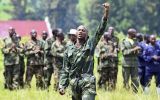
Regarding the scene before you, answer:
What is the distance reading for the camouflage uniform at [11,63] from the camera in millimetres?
17719

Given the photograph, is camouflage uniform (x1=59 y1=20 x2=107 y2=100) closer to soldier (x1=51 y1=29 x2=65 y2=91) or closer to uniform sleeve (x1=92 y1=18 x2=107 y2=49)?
uniform sleeve (x1=92 y1=18 x2=107 y2=49)

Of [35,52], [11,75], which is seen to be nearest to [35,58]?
[35,52]

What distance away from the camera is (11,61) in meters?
17.9

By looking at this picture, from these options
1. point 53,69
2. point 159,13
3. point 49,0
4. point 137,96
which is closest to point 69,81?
point 137,96

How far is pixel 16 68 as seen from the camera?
18.0 meters

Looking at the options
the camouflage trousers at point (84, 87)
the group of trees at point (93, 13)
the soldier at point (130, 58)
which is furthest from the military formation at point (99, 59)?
the group of trees at point (93, 13)

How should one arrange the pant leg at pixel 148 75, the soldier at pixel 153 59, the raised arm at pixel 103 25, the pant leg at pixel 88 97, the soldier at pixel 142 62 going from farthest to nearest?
1. the soldier at pixel 142 62
2. the pant leg at pixel 148 75
3. the soldier at pixel 153 59
4. the pant leg at pixel 88 97
5. the raised arm at pixel 103 25

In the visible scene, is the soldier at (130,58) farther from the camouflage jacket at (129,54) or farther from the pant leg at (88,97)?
the pant leg at (88,97)

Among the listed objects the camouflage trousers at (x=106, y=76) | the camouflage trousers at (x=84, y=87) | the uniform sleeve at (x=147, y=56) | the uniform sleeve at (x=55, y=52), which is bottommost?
the camouflage trousers at (x=106, y=76)

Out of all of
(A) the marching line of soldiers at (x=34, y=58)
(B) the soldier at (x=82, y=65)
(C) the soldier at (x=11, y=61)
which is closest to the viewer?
(B) the soldier at (x=82, y=65)

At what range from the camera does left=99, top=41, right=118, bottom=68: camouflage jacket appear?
17.8 metres

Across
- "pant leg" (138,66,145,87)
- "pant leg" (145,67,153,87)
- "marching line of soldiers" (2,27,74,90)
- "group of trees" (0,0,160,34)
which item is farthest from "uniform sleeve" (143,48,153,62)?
"group of trees" (0,0,160,34)

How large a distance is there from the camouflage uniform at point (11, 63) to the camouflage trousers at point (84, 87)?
7.25 metres

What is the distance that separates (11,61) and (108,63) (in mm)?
2855
